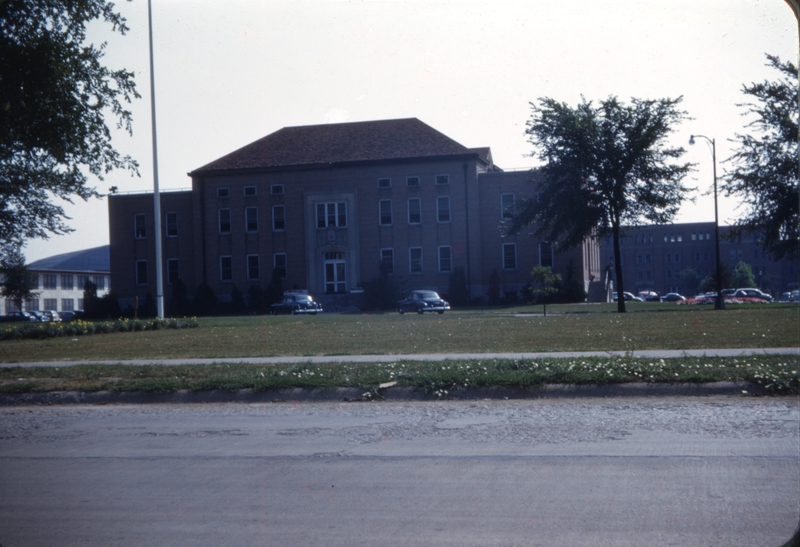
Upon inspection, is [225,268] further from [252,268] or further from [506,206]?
[506,206]

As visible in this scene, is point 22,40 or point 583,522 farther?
point 583,522

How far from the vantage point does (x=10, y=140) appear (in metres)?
3.80

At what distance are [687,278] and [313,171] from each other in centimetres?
1911

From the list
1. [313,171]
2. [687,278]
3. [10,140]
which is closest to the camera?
[10,140]

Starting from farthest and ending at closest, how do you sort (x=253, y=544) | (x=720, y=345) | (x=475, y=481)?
(x=720, y=345) < (x=475, y=481) < (x=253, y=544)

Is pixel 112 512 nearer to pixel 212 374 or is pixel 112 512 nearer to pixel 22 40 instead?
pixel 22 40

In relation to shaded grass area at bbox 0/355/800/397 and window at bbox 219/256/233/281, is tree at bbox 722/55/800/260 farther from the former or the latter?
window at bbox 219/256/233/281

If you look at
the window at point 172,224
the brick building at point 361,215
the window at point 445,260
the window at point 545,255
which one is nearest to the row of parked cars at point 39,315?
the brick building at point 361,215

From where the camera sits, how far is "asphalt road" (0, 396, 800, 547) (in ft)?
14.1

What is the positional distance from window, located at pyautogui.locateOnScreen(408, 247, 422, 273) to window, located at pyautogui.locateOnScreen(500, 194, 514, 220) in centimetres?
458

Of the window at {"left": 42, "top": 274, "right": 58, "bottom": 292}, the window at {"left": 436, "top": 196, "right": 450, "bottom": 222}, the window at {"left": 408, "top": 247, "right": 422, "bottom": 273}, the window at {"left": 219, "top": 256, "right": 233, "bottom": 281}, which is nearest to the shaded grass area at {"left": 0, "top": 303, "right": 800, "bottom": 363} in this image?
the window at {"left": 42, "top": 274, "right": 58, "bottom": 292}

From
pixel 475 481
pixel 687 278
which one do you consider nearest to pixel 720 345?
pixel 475 481

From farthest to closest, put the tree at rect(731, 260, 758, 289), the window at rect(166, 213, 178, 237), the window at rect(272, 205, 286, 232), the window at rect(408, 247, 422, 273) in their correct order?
1. the window at rect(272, 205, 286, 232)
2. the tree at rect(731, 260, 758, 289)
3. the window at rect(166, 213, 178, 237)
4. the window at rect(408, 247, 422, 273)

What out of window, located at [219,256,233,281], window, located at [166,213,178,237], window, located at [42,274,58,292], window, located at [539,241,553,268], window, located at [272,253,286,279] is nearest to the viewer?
window, located at [42,274,58,292]
